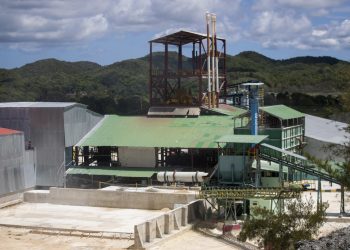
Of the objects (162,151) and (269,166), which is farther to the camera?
(162,151)

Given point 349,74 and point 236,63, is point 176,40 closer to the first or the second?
point 349,74

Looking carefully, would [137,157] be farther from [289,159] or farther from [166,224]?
[166,224]

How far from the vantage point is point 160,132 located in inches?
1881

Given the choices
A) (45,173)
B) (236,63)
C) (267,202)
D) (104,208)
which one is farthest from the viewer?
(236,63)

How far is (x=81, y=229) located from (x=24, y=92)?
10323 cm

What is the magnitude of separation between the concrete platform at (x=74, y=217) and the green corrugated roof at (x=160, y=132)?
21.3 ft

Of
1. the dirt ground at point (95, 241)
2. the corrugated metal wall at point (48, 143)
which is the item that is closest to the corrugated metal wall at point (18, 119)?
the corrugated metal wall at point (48, 143)

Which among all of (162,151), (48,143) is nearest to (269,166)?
(162,151)

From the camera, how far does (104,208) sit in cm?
4162

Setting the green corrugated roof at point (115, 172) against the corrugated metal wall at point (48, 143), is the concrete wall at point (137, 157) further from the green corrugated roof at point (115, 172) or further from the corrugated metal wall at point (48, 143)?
the corrugated metal wall at point (48, 143)

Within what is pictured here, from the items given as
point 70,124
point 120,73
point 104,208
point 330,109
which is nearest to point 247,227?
point 330,109

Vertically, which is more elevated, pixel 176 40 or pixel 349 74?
pixel 176 40

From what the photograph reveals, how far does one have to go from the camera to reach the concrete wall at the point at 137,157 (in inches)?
1809

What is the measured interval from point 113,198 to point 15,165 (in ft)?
27.2
